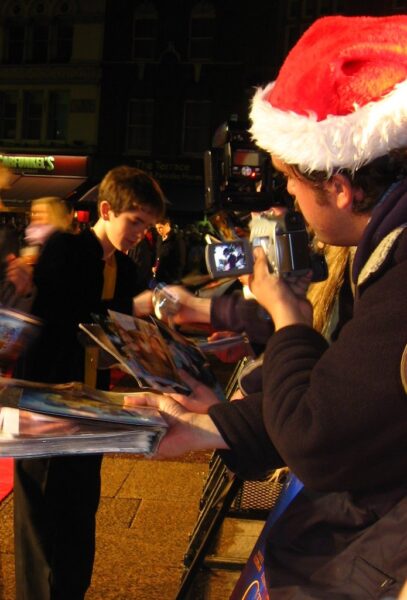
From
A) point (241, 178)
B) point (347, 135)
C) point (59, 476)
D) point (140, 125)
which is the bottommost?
point (59, 476)

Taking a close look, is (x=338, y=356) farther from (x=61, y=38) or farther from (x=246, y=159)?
(x=61, y=38)

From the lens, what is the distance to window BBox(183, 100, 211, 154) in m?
25.3

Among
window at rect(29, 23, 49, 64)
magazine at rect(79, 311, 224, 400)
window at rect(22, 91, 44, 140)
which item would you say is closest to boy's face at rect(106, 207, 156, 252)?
magazine at rect(79, 311, 224, 400)

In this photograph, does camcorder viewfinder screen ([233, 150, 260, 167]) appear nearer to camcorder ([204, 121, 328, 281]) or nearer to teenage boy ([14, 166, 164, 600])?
camcorder ([204, 121, 328, 281])

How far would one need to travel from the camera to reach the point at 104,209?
332cm

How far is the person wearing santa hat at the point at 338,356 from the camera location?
3.70ft

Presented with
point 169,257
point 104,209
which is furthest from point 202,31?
point 104,209

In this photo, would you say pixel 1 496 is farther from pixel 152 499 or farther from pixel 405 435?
pixel 405 435

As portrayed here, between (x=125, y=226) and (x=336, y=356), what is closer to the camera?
(x=336, y=356)

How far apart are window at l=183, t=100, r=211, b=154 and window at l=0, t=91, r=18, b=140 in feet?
22.4

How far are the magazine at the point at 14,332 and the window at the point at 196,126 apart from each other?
24.2 meters

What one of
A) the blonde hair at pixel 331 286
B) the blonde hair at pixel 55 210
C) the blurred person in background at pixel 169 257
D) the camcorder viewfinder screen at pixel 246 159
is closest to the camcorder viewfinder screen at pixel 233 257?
the blonde hair at pixel 331 286

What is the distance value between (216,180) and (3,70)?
26.3 meters

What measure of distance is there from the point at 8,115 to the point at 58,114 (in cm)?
216
